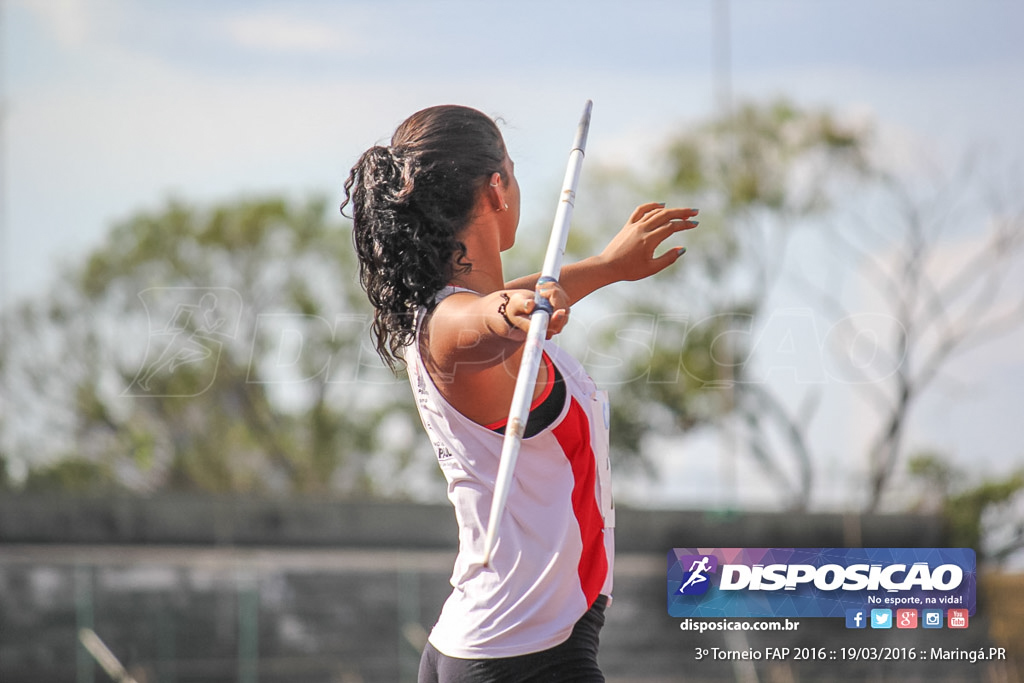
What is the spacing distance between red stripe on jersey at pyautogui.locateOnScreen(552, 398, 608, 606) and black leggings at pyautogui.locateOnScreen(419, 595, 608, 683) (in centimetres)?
5

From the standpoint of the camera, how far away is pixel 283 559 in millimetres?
9500

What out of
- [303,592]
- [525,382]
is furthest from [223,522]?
[525,382]

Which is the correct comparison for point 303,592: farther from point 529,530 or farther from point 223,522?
point 529,530

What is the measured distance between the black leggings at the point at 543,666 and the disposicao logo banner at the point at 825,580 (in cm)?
309

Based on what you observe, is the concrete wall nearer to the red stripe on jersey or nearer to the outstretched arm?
the outstretched arm

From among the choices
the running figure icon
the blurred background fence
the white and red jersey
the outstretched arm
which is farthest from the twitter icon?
the white and red jersey

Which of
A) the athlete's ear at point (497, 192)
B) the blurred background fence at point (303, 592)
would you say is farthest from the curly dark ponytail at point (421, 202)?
the blurred background fence at point (303, 592)

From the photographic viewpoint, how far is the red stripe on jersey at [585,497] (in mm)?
1475

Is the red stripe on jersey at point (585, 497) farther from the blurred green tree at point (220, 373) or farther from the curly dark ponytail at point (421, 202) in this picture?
the blurred green tree at point (220, 373)

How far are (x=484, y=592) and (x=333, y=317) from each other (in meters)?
13.5

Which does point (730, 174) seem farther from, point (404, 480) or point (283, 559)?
point (283, 559)

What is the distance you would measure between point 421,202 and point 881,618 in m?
3.60

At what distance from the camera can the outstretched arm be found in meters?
1.67

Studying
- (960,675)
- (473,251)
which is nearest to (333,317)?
(960,675)
